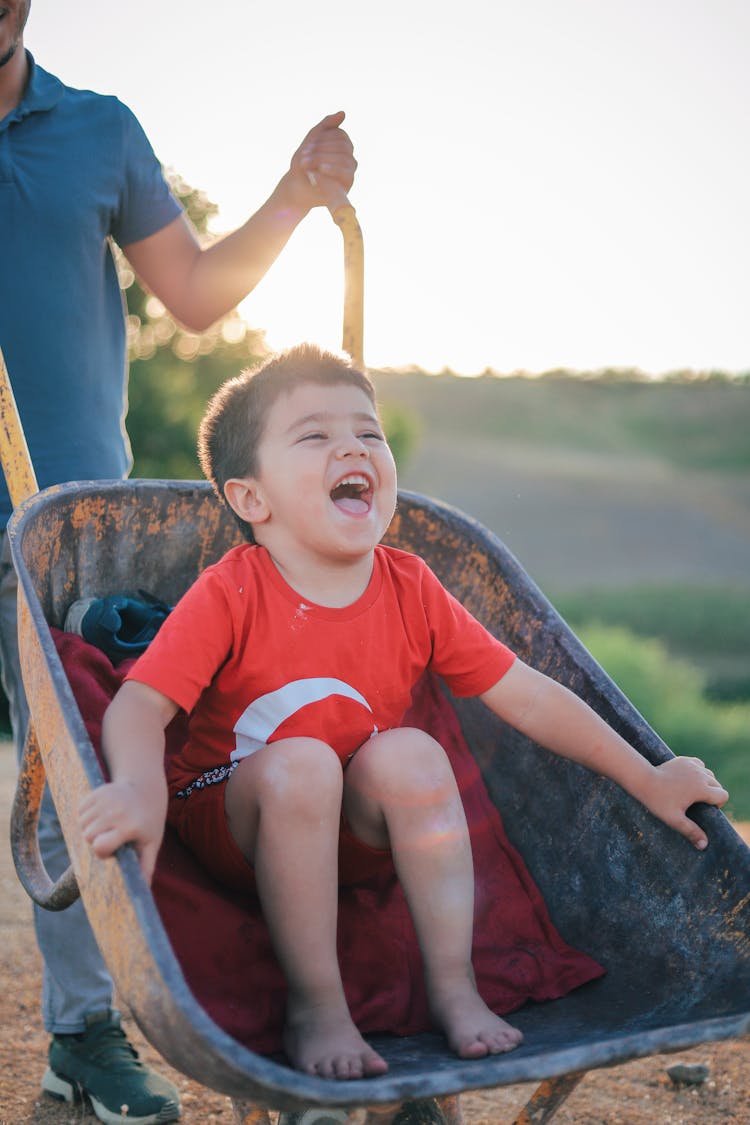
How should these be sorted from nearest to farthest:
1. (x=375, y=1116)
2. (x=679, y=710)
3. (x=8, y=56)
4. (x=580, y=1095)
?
(x=375, y=1116)
(x=8, y=56)
(x=580, y=1095)
(x=679, y=710)

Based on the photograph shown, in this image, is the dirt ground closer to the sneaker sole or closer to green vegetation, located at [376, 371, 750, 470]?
the sneaker sole

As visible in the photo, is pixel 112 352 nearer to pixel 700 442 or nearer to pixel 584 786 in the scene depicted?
pixel 584 786

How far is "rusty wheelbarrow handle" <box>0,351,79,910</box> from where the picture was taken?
6.38 feet

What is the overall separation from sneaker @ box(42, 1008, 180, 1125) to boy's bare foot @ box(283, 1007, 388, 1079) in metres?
0.99

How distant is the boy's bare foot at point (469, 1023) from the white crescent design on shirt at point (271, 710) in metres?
0.44

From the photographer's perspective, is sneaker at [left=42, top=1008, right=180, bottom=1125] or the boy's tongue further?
sneaker at [left=42, top=1008, right=180, bottom=1125]

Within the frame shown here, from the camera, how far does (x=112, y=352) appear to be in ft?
7.88

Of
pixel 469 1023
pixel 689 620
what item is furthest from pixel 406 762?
pixel 689 620

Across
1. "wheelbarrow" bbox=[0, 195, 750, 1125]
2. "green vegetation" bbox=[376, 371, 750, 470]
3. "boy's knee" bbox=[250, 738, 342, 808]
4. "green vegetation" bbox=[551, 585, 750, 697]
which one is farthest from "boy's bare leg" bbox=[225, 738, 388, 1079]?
"green vegetation" bbox=[376, 371, 750, 470]

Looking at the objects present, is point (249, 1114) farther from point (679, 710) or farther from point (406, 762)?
point (679, 710)

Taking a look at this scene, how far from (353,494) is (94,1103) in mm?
1446

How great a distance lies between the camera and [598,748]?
1762mm

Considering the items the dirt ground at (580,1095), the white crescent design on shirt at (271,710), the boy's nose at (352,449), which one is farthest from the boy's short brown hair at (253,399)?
the dirt ground at (580,1095)

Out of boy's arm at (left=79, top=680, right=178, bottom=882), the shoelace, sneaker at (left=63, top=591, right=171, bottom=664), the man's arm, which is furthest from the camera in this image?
the shoelace
